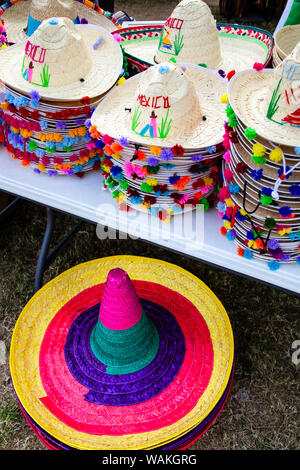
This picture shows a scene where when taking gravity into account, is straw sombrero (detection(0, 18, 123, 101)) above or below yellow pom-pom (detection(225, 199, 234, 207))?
above

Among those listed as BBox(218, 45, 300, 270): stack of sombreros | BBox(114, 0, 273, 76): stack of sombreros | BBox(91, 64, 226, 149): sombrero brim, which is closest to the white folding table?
BBox(218, 45, 300, 270): stack of sombreros

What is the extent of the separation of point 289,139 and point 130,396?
1.07 metres

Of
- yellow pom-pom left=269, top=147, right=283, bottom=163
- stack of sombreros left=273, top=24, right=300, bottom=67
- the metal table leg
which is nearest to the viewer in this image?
yellow pom-pom left=269, top=147, right=283, bottom=163

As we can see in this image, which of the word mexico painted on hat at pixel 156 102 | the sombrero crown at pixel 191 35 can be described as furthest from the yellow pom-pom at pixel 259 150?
the sombrero crown at pixel 191 35

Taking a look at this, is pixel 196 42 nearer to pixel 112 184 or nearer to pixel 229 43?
pixel 229 43

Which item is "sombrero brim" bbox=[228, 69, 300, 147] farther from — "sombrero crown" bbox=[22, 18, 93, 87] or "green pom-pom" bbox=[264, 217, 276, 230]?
"sombrero crown" bbox=[22, 18, 93, 87]

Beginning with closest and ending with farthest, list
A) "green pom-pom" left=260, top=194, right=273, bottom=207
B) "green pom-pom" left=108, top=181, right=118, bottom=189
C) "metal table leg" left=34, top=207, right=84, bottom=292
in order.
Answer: "green pom-pom" left=260, top=194, right=273, bottom=207 → "green pom-pom" left=108, top=181, right=118, bottom=189 → "metal table leg" left=34, top=207, right=84, bottom=292

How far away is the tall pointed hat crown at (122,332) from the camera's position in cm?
152

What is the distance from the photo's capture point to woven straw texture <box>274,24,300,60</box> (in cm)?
180

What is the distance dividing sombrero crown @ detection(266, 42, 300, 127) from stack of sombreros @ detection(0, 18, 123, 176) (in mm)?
663

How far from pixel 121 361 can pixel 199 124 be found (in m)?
0.95

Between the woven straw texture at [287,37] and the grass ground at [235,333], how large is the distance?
4.00ft

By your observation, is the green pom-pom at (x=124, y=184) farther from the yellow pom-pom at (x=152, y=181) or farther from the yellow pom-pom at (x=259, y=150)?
the yellow pom-pom at (x=259, y=150)
